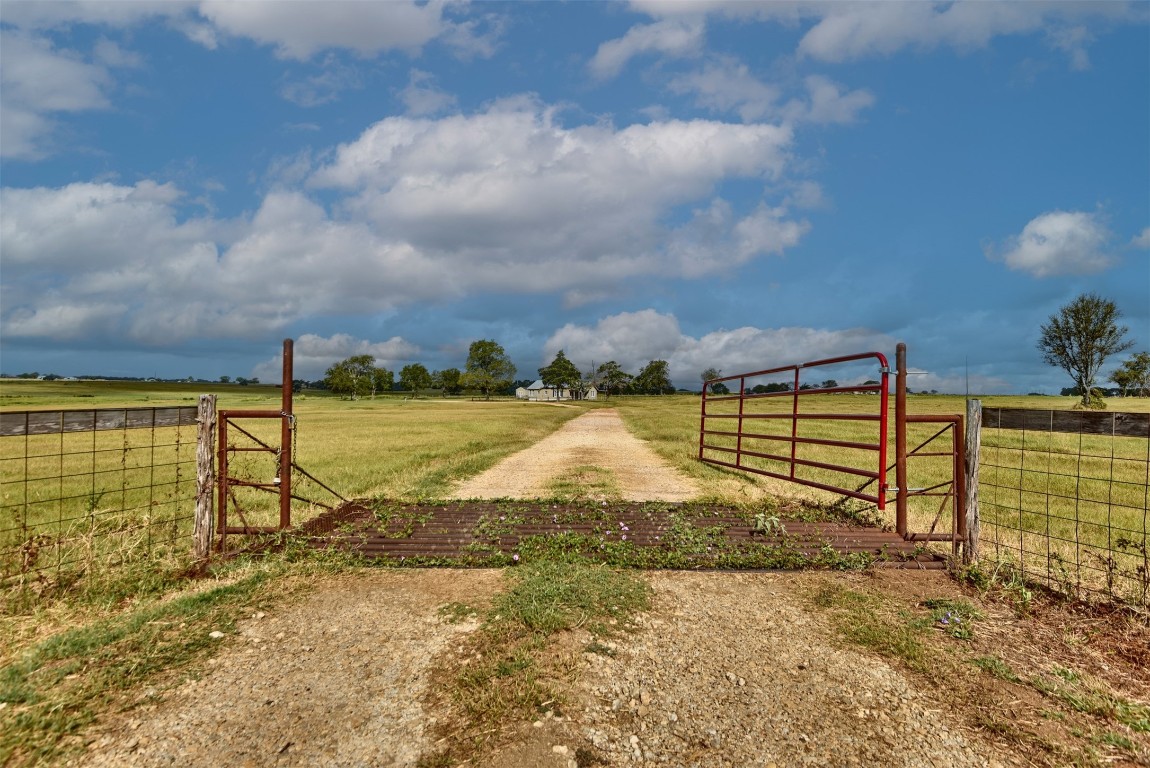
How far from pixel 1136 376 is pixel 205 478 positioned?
8154cm

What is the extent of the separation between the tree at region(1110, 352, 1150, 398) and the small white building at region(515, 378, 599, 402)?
8341 cm

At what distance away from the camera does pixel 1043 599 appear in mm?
4738

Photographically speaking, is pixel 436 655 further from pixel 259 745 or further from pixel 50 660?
pixel 50 660

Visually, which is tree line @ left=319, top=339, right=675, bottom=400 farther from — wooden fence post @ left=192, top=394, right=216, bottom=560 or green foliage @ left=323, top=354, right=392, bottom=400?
wooden fence post @ left=192, top=394, right=216, bottom=560

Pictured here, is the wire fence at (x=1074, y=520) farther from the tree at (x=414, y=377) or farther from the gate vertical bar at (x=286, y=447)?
the tree at (x=414, y=377)

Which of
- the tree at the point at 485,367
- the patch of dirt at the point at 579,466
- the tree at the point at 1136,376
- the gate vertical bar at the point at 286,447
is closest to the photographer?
the gate vertical bar at the point at 286,447

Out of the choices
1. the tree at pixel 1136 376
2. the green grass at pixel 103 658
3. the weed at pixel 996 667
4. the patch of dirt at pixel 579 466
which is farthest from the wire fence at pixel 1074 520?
the tree at pixel 1136 376

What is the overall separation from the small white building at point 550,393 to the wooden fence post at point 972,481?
11845cm

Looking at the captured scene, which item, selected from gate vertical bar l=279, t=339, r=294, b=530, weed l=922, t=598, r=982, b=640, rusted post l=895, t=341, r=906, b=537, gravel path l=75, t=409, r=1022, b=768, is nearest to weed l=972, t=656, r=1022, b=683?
weed l=922, t=598, r=982, b=640

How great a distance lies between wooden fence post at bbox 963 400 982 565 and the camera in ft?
19.0

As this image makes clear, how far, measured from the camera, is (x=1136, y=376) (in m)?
59.2

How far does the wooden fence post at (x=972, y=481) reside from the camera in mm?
5801

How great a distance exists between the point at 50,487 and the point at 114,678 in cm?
1126

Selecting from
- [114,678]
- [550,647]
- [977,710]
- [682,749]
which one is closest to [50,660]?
[114,678]
